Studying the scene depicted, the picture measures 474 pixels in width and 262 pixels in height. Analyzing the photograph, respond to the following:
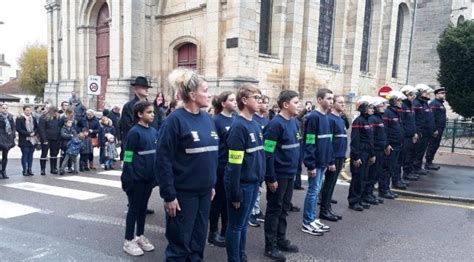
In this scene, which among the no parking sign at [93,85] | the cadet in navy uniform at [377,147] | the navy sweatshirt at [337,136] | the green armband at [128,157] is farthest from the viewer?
the no parking sign at [93,85]

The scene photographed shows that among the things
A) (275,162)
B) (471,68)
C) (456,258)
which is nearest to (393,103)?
(456,258)

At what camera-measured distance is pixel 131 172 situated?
417 centimetres

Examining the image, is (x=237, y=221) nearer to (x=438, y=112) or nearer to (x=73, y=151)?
(x=73, y=151)

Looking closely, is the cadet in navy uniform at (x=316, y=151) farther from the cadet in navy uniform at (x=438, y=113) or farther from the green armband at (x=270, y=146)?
the cadet in navy uniform at (x=438, y=113)

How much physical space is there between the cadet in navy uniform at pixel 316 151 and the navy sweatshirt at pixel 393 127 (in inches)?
95.3

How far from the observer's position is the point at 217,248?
4.53 m

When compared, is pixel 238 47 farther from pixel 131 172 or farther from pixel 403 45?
pixel 403 45

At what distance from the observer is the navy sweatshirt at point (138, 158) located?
4176 millimetres

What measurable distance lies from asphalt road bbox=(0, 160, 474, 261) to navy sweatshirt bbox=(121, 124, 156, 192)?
937 mm

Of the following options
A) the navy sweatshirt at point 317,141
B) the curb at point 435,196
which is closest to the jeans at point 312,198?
the navy sweatshirt at point 317,141

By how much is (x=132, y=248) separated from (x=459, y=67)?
615 inches

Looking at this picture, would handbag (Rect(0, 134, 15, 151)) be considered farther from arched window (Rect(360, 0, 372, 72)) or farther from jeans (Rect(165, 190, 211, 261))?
arched window (Rect(360, 0, 372, 72))

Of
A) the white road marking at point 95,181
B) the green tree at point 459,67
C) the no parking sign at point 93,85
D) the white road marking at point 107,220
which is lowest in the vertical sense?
the white road marking at point 95,181

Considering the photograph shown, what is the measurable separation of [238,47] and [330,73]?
25.3 feet
